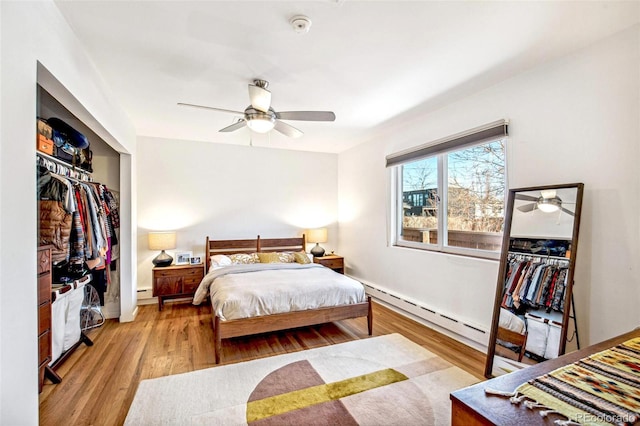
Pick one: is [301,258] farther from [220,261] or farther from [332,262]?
[220,261]

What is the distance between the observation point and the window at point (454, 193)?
2.88 m

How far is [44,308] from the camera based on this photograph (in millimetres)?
2123

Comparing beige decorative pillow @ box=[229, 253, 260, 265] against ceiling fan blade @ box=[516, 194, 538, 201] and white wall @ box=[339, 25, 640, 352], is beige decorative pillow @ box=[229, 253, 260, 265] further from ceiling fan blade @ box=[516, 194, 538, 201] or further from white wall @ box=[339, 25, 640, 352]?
ceiling fan blade @ box=[516, 194, 538, 201]

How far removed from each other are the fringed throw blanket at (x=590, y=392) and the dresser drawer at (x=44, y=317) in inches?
112

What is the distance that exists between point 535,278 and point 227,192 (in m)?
4.35

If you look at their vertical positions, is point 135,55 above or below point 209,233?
above

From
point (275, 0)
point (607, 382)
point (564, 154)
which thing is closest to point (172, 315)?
point (275, 0)

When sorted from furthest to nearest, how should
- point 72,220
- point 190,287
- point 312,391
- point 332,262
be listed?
point 332,262 < point 190,287 < point 72,220 < point 312,391

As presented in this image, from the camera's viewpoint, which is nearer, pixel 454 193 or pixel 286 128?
pixel 286 128

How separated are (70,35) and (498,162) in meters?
3.63

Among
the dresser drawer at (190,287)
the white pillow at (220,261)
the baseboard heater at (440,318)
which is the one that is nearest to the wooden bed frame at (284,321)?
the baseboard heater at (440,318)

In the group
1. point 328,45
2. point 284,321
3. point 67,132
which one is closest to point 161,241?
point 67,132
